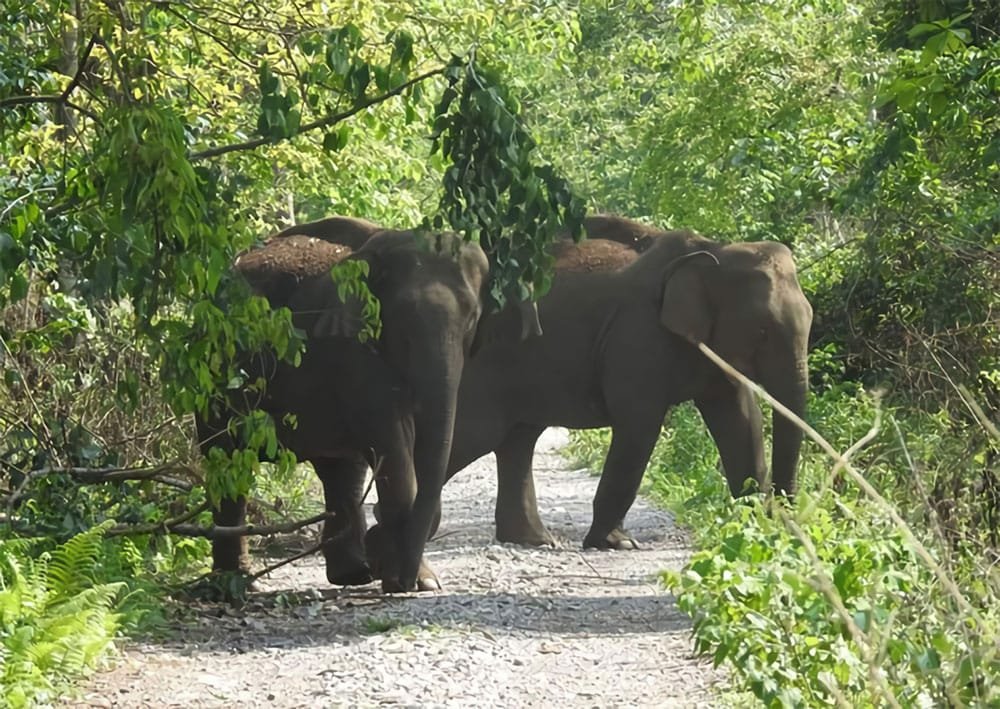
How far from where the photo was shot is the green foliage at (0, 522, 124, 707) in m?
7.87

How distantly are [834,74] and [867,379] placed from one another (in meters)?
4.37

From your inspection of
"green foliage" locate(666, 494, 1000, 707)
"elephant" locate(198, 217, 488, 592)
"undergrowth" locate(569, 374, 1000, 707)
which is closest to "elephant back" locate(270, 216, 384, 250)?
"elephant" locate(198, 217, 488, 592)

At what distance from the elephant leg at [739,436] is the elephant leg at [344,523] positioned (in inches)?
130

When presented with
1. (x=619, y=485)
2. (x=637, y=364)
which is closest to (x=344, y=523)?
(x=619, y=485)

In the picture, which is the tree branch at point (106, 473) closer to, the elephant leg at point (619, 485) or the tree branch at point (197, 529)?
the tree branch at point (197, 529)

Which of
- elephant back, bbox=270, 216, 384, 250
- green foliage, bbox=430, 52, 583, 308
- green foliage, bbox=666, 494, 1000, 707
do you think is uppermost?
green foliage, bbox=430, 52, 583, 308

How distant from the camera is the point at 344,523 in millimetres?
12570

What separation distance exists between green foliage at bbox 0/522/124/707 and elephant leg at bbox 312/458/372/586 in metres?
2.45

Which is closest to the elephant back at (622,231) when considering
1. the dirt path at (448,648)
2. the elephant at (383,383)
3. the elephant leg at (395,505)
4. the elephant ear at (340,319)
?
the dirt path at (448,648)

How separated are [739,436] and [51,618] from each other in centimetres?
743

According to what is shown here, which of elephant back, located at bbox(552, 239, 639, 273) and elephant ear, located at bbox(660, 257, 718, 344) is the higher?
elephant back, located at bbox(552, 239, 639, 273)

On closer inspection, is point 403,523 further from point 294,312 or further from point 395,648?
point 395,648

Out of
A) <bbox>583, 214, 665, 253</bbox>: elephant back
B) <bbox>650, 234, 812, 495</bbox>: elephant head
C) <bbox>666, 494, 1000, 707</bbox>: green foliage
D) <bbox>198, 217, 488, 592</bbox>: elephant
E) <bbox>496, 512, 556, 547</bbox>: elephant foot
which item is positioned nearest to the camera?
<bbox>666, 494, 1000, 707</bbox>: green foliage

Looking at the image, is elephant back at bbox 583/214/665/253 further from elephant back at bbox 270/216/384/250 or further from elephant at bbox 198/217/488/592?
elephant at bbox 198/217/488/592
